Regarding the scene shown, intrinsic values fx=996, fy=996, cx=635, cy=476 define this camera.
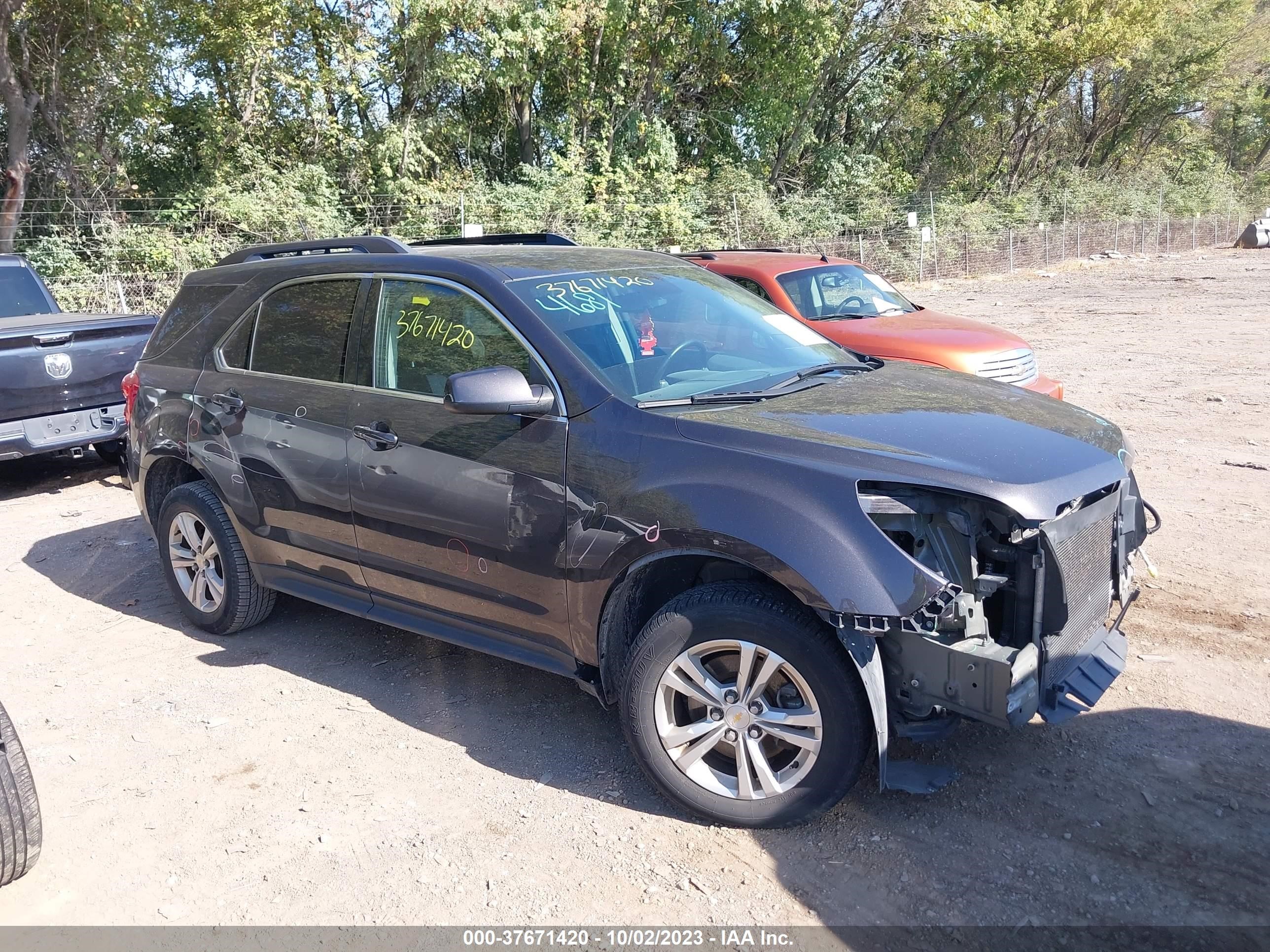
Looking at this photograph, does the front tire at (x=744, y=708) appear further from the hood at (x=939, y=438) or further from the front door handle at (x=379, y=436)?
the front door handle at (x=379, y=436)

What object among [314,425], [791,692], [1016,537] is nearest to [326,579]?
[314,425]

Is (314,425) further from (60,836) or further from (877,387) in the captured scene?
(877,387)

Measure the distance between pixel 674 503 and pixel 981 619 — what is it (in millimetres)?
996

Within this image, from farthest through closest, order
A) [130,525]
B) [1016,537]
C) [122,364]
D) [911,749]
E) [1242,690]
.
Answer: [122,364] < [130,525] < [1242,690] < [911,749] < [1016,537]

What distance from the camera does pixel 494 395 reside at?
3.44 metres

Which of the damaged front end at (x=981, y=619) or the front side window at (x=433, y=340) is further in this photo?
the front side window at (x=433, y=340)

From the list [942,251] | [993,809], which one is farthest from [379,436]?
[942,251]

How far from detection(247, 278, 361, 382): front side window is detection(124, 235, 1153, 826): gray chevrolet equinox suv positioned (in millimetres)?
18

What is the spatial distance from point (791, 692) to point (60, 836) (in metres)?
2.60

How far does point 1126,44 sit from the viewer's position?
3381cm

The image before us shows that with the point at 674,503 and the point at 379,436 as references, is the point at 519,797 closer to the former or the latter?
the point at 674,503

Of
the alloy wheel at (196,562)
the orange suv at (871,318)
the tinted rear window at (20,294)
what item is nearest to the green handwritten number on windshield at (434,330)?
the alloy wheel at (196,562)

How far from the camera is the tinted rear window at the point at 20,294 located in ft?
30.3

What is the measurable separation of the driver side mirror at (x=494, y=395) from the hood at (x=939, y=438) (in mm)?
543
